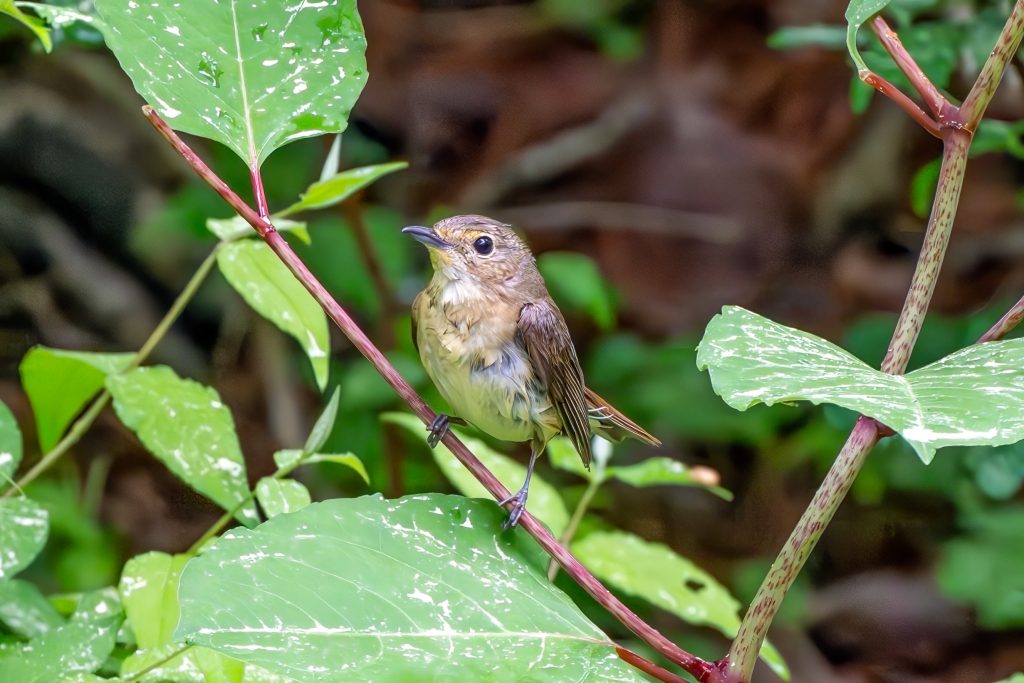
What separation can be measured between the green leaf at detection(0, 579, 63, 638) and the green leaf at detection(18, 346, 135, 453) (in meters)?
0.31

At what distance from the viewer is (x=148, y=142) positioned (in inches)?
195

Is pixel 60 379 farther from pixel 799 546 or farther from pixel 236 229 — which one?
pixel 799 546

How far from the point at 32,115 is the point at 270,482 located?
388 cm

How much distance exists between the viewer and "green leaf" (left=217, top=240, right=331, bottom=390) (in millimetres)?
1712

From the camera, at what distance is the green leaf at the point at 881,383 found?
91cm

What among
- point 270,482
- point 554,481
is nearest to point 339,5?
point 270,482

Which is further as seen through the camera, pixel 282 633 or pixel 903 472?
pixel 903 472

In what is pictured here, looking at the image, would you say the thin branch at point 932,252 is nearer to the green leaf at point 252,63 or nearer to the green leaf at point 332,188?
the green leaf at point 252,63

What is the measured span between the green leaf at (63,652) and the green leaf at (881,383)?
91 centimetres

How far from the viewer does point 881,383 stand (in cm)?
101

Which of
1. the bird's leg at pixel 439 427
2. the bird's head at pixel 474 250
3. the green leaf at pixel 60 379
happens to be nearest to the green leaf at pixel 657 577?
the bird's leg at pixel 439 427

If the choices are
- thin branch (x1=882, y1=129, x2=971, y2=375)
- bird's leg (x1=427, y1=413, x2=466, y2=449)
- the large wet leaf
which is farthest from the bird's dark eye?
thin branch (x1=882, y1=129, x2=971, y2=375)

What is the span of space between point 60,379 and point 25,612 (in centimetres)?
40

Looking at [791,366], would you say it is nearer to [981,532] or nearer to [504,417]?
[504,417]
